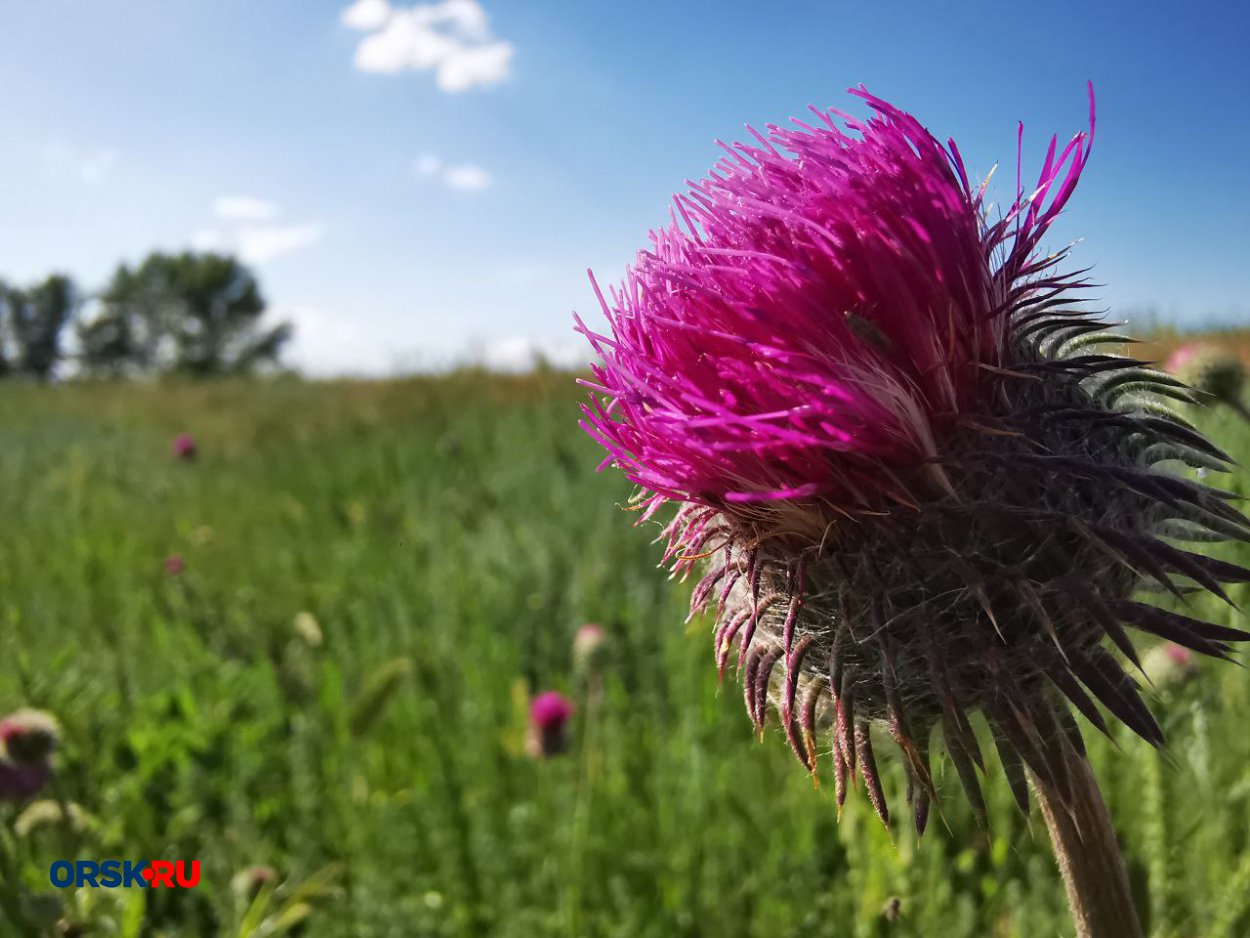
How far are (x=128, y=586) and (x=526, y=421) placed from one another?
416 centimetres

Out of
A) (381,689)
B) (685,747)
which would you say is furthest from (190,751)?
(685,747)

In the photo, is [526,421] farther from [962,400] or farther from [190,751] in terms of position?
[962,400]

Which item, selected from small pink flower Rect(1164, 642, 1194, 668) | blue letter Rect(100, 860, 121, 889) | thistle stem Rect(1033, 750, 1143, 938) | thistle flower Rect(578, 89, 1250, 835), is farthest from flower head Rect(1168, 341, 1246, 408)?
blue letter Rect(100, 860, 121, 889)

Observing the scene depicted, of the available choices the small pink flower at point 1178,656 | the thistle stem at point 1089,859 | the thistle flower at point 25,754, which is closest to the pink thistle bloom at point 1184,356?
the small pink flower at point 1178,656

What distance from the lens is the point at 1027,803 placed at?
3.48 feet

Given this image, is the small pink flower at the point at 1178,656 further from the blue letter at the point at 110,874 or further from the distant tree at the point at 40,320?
the distant tree at the point at 40,320

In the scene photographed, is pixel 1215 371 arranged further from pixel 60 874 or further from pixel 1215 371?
pixel 60 874

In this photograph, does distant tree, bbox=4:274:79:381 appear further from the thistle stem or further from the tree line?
the thistle stem

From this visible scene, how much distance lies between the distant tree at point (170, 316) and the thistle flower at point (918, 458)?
71095 millimetres

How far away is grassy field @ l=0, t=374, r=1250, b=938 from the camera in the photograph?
1997mm

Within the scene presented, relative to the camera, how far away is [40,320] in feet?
221

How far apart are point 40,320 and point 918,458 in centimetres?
A: 8119

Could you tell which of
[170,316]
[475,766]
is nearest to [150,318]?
[170,316]

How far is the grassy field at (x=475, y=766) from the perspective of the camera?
1997 millimetres
